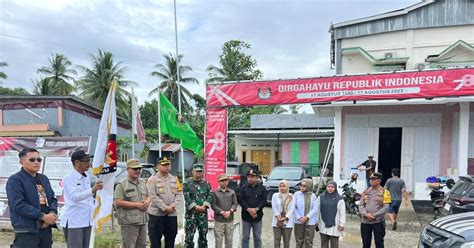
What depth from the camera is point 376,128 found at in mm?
14094

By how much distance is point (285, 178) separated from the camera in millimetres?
13734

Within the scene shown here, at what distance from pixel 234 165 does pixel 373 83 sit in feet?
33.4

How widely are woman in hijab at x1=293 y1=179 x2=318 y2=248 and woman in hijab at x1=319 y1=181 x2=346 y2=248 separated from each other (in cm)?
13

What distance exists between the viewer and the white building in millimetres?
13055

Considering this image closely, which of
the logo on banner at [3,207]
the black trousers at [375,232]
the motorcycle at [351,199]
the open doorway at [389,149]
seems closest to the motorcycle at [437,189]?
the motorcycle at [351,199]

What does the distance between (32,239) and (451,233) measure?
15.5ft

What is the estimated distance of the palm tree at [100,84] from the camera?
1262 inches

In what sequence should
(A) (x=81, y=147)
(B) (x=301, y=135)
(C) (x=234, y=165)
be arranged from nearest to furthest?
(A) (x=81, y=147), (C) (x=234, y=165), (B) (x=301, y=135)

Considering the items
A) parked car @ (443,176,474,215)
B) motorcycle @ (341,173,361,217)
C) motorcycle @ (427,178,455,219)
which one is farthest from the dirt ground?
parked car @ (443,176,474,215)

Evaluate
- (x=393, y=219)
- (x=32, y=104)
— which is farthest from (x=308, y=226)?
(x=32, y=104)

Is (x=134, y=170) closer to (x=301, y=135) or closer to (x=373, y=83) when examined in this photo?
(x=373, y=83)

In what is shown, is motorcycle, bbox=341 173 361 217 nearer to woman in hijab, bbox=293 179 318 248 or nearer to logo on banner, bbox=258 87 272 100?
logo on banner, bbox=258 87 272 100

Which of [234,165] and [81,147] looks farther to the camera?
[234,165]

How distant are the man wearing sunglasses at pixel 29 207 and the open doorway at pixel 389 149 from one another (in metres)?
12.8
